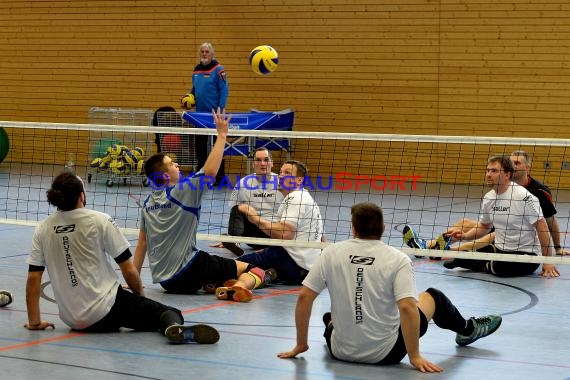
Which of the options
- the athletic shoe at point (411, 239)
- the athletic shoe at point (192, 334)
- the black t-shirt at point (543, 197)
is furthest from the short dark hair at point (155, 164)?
the black t-shirt at point (543, 197)

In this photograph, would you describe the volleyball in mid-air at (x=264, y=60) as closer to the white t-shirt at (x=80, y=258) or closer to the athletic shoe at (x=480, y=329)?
the white t-shirt at (x=80, y=258)

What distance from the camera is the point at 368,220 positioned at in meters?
5.37

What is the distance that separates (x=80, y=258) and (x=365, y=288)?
6.34 ft

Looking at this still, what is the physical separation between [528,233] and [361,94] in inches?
366

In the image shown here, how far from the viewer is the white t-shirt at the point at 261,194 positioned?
31.0 ft

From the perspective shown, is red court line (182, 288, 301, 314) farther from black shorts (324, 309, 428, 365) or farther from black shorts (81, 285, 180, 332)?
black shorts (324, 309, 428, 365)

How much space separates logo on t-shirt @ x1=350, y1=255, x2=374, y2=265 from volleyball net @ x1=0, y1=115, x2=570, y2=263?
6951 millimetres

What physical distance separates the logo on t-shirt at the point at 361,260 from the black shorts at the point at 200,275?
261 cm

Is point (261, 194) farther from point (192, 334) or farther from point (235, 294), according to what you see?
point (192, 334)

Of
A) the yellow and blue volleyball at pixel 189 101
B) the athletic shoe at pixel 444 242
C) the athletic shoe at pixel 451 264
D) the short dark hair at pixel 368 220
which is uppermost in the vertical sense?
the yellow and blue volleyball at pixel 189 101

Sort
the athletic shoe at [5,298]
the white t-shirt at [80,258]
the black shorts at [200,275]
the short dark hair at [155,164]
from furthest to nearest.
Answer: the black shorts at [200,275] → the short dark hair at [155,164] → the athletic shoe at [5,298] → the white t-shirt at [80,258]

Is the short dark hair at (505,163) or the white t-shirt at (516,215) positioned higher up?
the short dark hair at (505,163)

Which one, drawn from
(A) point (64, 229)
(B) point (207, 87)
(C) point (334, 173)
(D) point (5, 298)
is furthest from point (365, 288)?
(C) point (334, 173)

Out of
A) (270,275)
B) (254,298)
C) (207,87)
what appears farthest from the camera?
(207,87)
